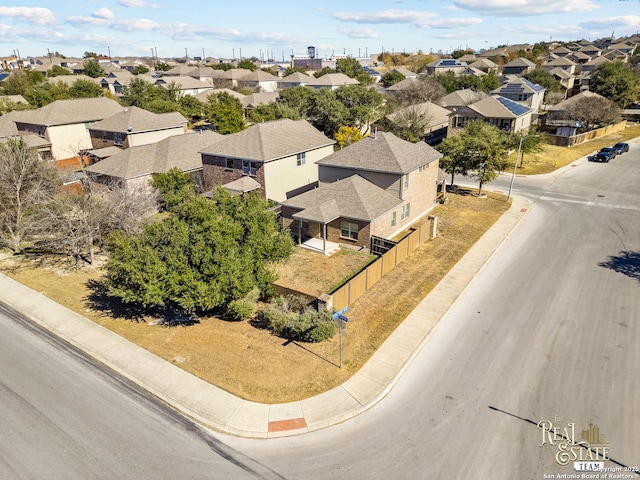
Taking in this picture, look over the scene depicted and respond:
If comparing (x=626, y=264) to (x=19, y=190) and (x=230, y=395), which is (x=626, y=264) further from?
(x=19, y=190)

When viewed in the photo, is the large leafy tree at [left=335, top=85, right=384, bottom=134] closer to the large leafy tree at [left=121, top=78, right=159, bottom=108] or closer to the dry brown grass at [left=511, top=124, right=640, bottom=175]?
the dry brown grass at [left=511, top=124, right=640, bottom=175]

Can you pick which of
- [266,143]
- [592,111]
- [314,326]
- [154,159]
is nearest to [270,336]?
[314,326]

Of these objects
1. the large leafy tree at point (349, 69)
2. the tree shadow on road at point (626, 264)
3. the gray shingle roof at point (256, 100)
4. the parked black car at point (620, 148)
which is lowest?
the tree shadow on road at point (626, 264)

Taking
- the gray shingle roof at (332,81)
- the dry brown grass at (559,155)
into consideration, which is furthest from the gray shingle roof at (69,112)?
the dry brown grass at (559,155)

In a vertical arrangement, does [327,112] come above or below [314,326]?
above

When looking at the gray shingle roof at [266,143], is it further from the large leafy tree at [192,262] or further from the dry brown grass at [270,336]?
the large leafy tree at [192,262]

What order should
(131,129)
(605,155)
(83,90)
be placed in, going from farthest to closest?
(83,90) < (605,155) < (131,129)

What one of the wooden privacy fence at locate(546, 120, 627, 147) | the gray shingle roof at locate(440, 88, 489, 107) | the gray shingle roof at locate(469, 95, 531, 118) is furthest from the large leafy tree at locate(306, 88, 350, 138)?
the wooden privacy fence at locate(546, 120, 627, 147)
